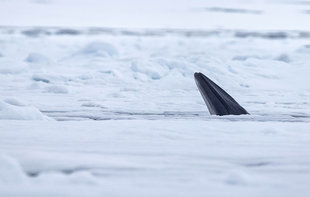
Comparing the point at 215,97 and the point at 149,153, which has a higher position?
the point at 215,97

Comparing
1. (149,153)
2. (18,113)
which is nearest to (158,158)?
(149,153)

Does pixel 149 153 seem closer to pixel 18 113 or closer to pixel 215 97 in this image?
pixel 18 113

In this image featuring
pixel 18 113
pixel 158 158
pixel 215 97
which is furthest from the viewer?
pixel 215 97

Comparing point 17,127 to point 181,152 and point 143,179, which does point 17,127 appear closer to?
point 181,152

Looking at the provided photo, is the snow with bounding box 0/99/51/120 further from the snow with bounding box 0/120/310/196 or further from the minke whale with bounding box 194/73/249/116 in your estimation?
the minke whale with bounding box 194/73/249/116

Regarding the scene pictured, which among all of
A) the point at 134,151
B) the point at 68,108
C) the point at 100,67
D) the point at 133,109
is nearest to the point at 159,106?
the point at 133,109

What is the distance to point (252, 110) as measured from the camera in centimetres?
753

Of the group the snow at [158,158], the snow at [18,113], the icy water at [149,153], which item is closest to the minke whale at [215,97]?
the icy water at [149,153]

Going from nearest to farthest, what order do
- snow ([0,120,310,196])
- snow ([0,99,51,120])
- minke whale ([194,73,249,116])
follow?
snow ([0,120,310,196]), snow ([0,99,51,120]), minke whale ([194,73,249,116])

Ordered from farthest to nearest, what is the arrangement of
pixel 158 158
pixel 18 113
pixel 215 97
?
pixel 215 97 → pixel 18 113 → pixel 158 158

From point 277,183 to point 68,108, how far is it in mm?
5378

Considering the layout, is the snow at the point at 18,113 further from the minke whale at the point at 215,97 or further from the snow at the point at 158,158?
the minke whale at the point at 215,97

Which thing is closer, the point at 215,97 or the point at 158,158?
the point at 158,158

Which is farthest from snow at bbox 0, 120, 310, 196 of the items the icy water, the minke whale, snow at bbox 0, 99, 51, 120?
the minke whale
